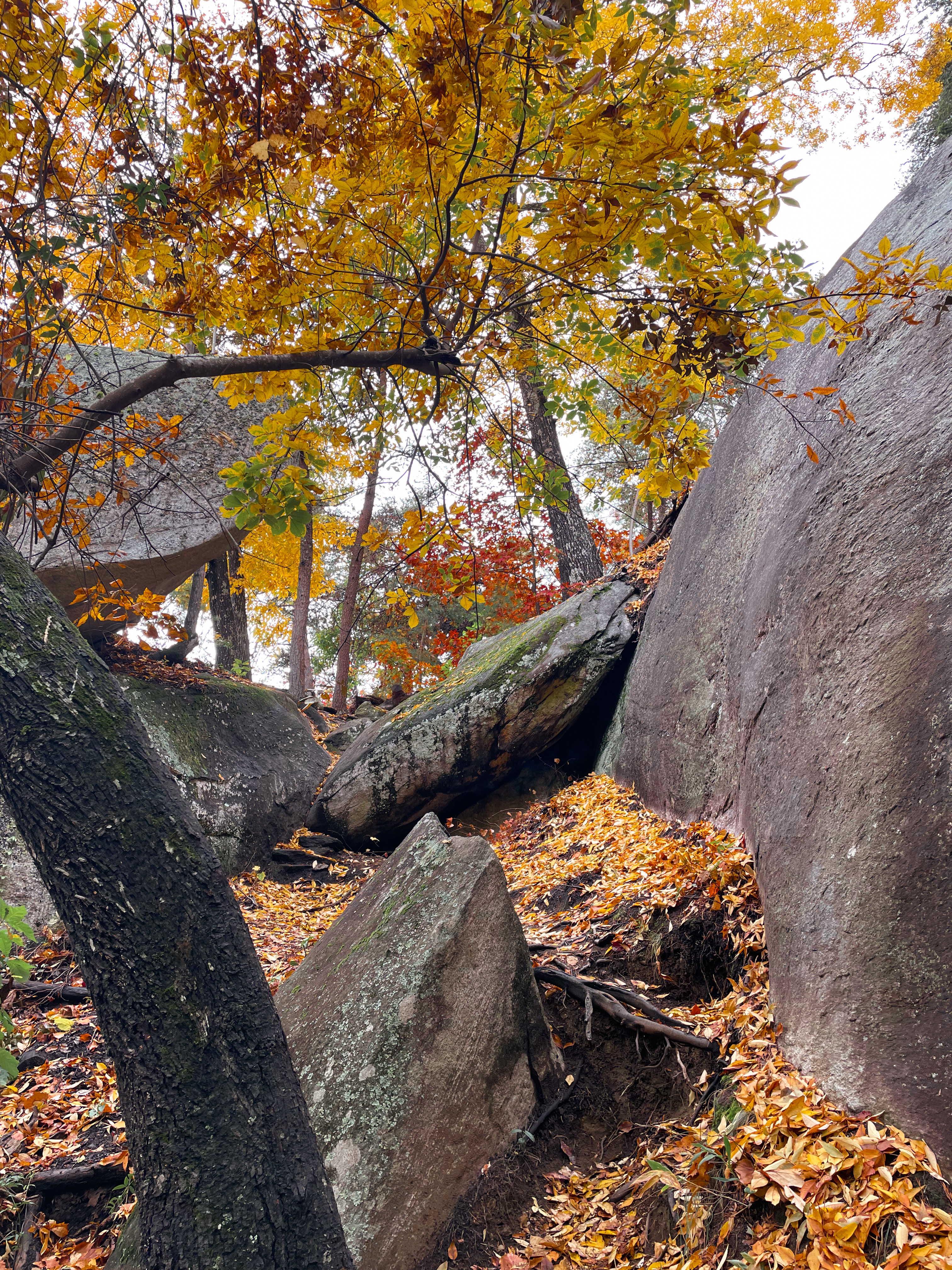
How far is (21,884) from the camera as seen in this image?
533 cm

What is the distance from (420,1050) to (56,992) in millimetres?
2893

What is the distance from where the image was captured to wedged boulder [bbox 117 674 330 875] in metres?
6.55

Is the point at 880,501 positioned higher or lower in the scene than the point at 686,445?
lower

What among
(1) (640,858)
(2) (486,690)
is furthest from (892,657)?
(2) (486,690)

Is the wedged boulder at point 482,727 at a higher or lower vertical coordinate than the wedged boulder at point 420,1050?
higher

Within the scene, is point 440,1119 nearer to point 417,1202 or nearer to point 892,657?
point 417,1202

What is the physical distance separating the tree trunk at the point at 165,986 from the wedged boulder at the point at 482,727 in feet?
16.1

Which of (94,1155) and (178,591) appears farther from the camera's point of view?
→ (178,591)

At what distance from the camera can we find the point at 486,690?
7141 mm

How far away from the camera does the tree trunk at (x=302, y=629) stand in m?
13.0

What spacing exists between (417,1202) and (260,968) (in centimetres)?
145

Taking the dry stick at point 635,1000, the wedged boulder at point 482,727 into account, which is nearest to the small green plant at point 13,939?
the dry stick at point 635,1000

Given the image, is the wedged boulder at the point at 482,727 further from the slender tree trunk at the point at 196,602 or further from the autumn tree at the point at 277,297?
the slender tree trunk at the point at 196,602

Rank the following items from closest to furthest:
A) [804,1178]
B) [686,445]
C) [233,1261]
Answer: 1. [233,1261]
2. [804,1178]
3. [686,445]
